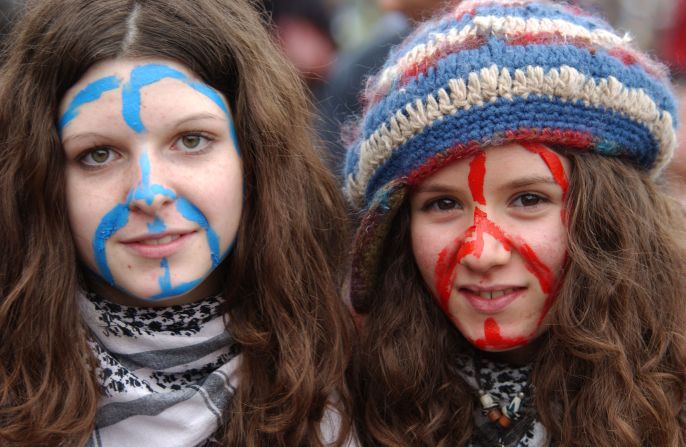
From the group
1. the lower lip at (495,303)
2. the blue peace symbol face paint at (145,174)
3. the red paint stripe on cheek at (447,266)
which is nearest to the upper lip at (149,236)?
the blue peace symbol face paint at (145,174)

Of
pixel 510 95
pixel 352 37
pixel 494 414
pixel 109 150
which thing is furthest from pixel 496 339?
pixel 352 37

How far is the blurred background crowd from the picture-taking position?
3160 mm

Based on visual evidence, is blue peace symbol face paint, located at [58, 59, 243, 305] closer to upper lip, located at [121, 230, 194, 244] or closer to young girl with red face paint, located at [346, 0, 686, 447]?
Answer: upper lip, located at [121, 230, 194, 244]

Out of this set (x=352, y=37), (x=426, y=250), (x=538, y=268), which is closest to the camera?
(x=538, y=268)

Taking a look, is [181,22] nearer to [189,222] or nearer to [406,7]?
[189,222]

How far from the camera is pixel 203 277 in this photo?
2.05m

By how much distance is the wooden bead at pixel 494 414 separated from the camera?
2191mm

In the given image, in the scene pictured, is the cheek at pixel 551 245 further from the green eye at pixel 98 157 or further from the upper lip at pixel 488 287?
the green eye at pixel 98 157

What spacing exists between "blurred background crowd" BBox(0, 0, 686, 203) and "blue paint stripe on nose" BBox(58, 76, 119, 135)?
567mm

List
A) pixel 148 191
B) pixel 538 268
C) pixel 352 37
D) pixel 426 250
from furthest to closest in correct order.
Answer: pixel 352 37
pixel 426 250
pixel 538 268
pixel 148 191

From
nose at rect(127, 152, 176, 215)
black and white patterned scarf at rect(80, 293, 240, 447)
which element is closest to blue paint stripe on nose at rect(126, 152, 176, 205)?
nose at rect(127, 152, 176, 215)

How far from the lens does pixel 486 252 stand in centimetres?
207

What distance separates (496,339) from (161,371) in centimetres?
84

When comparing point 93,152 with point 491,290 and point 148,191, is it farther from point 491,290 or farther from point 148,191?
point 491,290
